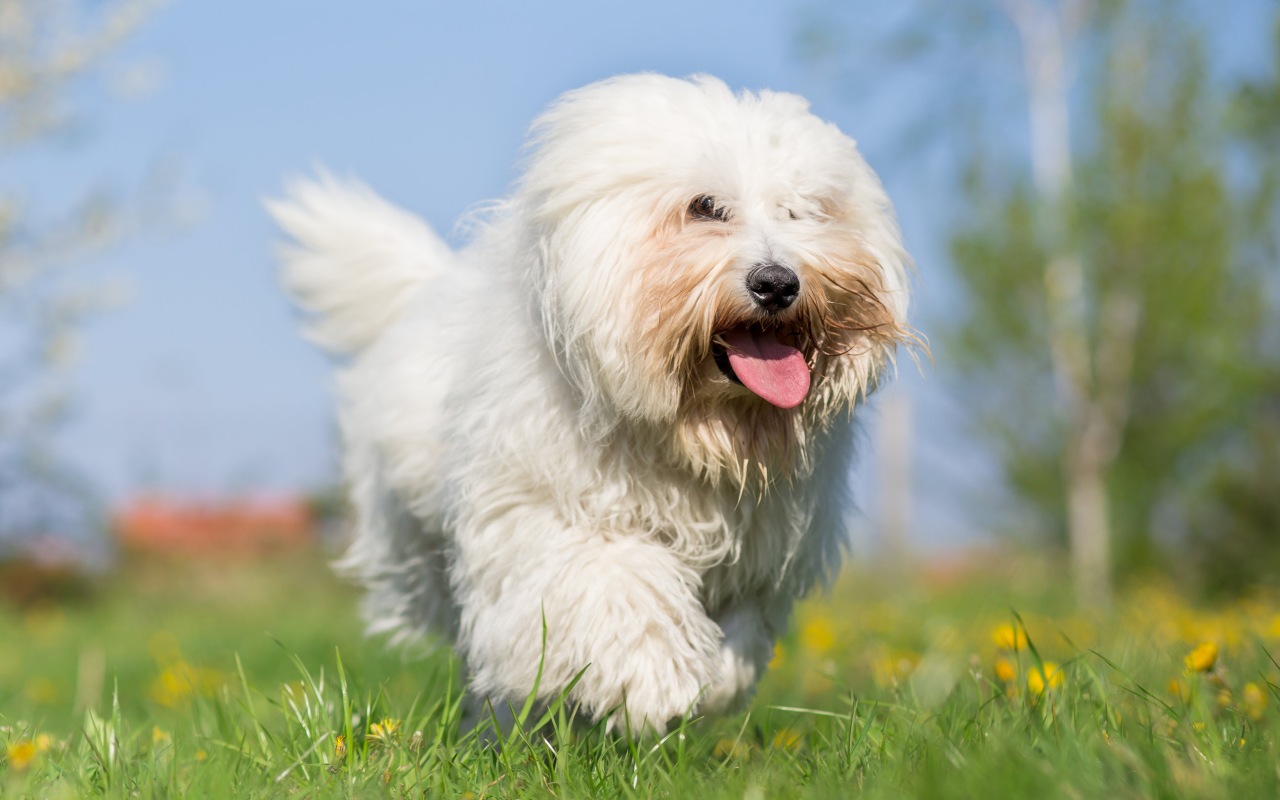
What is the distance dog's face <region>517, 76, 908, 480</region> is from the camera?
3.08 metres

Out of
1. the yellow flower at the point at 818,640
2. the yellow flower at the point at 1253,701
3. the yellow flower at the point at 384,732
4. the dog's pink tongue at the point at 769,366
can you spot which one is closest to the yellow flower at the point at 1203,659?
the yellow flower at the point at 1253,701

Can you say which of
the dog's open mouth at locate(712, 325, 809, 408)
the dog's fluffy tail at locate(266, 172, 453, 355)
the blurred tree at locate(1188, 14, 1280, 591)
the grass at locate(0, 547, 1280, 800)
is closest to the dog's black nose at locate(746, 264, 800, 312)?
the dog's open mouth at locate(712, 325, 809, 408)

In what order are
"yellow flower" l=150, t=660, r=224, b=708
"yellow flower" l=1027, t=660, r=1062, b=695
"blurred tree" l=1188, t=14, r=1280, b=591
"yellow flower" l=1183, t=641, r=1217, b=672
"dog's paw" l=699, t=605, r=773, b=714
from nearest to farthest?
1. "yellow flower" l=1027, t=660, r=1062, b=695
2. "yellow flower" l=1183, t=641, r=1217, b=672
3. "dog's paw" l=699, t=605, r=773, b=714
4. "yellow flower" l=150, t=660, r=224, b=708
5. "blurred tree" l=1188, t=14, r=1280, b=591

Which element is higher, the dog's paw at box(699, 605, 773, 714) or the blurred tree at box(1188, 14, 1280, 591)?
the dog's paw at box(699, 605, 773, 714)

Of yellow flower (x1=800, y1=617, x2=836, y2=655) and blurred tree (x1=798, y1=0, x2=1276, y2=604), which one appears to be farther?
blurred tree (x1=798, y1=0, x2=1276, y2=604)

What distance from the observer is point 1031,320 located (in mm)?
14492

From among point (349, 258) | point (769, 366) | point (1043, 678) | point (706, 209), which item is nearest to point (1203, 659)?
point (1043, 678)

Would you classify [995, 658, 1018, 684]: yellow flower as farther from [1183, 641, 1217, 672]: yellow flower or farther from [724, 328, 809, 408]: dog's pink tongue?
[724, 328, 809, 408]: dog's pink tongue

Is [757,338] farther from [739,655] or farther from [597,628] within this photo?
[739,655]

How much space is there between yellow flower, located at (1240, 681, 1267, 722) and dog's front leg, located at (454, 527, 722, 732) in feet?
Answer: 4.37

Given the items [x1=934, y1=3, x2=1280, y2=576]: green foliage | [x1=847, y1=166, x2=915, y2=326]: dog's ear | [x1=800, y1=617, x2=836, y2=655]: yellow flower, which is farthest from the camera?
[x1=934, y1=3, x2=1280, y2=576]: green foliage

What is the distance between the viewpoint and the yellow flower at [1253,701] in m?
3.08

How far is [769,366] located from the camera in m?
3.16

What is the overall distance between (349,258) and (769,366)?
241 centimetres
